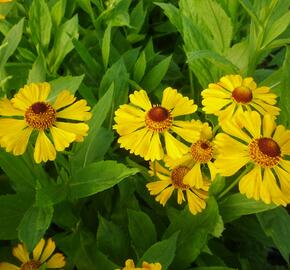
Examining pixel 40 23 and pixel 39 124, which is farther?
pixel 40 23

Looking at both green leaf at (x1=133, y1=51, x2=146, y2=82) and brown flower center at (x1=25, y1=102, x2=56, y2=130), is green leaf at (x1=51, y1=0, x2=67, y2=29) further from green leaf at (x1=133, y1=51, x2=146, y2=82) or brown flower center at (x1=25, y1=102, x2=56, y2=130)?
brown flower center at (x1=25, y1=102, x2=56, y2=130)

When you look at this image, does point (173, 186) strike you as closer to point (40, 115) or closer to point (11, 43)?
point (40, 115)

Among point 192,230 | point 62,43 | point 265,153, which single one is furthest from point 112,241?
point 62,43

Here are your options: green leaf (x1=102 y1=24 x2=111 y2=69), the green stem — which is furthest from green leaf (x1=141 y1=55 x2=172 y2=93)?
the green stem

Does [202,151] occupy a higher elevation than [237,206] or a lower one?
higher

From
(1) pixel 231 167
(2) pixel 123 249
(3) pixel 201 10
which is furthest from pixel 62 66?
(1) pixel 231 167

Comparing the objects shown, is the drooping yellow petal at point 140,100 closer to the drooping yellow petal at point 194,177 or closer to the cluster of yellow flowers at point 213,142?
the cluster of yellow flowers at point 213,142

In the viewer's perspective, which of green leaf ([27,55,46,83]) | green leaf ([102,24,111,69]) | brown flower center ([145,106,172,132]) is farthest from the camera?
green leaf ([102,24,111,69])
